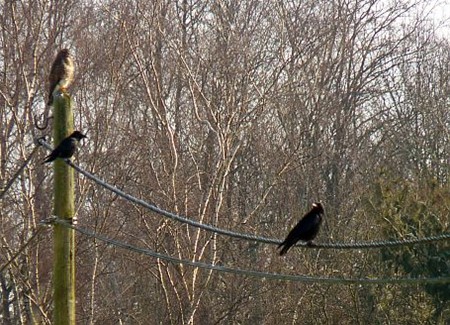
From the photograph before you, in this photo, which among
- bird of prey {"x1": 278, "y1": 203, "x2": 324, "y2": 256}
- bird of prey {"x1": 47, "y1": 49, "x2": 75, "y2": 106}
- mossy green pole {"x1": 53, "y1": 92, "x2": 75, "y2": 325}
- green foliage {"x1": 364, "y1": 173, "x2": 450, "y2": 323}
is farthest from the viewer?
green foliage {"x1": 364, "y1": 173, "x2": 450, "y2": 323}

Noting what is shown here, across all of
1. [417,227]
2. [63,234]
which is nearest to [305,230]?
[63,234]

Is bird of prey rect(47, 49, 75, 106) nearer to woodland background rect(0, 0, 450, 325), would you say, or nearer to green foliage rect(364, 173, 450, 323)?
woodland background rect(0, 0, 450, 325)

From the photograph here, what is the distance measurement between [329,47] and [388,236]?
9143 millimetres

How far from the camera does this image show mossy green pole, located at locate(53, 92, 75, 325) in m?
8.27

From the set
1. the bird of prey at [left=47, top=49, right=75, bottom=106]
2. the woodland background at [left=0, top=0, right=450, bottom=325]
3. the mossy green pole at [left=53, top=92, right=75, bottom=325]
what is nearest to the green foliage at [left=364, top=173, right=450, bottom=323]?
the woodland background at [left=0, top=0, right=450, bottom=325]

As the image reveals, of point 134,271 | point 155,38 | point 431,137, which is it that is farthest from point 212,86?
point 431,137

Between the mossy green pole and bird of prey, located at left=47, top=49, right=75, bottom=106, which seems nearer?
the mossy green pole

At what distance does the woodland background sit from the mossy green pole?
8.41 meters

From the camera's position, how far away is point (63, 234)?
834 centimetres

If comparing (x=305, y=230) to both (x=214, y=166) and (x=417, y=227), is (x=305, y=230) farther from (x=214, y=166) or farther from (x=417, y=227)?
(x=214, y=166)

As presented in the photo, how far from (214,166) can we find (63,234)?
43.3 ft

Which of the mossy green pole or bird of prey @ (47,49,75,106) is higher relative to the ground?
bird of prey @ (47,49,75,106)

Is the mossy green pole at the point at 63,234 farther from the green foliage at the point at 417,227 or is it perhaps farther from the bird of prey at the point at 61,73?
the green foliage at the point at 417,227

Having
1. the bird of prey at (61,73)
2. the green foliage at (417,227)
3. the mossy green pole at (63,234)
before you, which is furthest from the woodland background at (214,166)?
the mossy green pole at (63,234)
